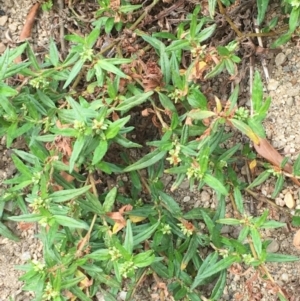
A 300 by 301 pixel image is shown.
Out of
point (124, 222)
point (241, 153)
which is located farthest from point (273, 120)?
point (124, 222)

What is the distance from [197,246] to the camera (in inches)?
90.3

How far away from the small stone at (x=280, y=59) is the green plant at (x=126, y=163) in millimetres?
273

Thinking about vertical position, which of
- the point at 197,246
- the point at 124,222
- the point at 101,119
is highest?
the point at 101,119

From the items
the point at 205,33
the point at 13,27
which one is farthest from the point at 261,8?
the point at 13,27

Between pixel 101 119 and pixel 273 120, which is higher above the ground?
pixel 101 119

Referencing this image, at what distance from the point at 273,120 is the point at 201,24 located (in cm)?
48

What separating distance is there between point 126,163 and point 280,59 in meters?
0.72

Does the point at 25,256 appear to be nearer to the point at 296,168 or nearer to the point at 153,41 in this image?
the point at 153,41

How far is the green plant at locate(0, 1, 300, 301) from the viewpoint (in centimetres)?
204

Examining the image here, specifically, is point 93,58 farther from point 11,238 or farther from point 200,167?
point 11,238

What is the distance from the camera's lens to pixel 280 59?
2398 mm

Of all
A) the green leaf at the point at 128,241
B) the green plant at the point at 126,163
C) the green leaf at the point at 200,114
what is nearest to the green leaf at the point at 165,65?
the green plant at the point at 126,163

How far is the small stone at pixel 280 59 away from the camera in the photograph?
2395mm

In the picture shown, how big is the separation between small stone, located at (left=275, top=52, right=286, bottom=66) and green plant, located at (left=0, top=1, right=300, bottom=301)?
27 cm
